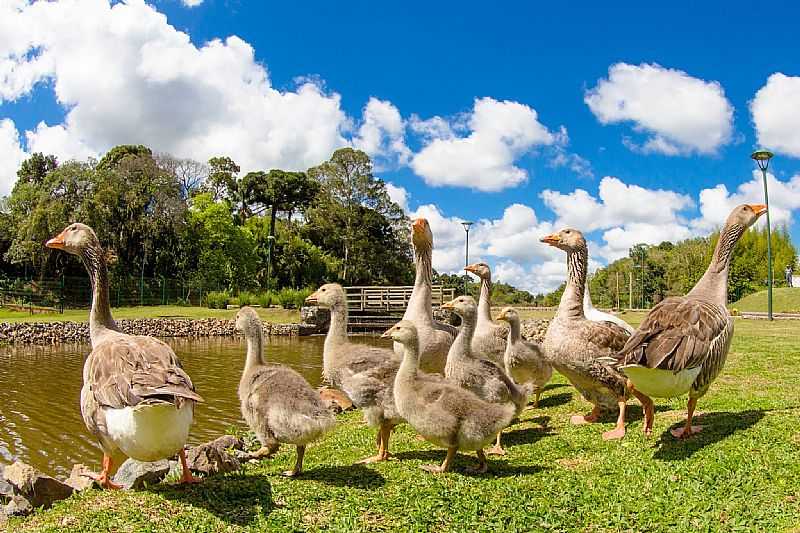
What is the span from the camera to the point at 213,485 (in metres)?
6.08

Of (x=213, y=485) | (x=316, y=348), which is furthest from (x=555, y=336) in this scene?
(x=316, y=348)

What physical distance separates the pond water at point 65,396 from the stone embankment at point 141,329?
3.26 m

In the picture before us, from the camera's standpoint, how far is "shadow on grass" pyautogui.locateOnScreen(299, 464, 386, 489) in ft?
20.2

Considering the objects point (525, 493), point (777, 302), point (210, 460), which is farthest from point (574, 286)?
point (777, 302)

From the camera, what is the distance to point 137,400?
485cm

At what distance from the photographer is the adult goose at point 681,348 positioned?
5988 mm

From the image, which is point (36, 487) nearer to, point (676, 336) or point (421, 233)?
point (676, 336)

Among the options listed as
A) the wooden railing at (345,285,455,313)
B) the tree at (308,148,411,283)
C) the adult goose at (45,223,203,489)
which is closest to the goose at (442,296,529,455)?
the adult goose at (45,223,203,489)

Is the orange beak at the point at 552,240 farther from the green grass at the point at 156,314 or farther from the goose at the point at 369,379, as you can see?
the green grass at the point at 156,314

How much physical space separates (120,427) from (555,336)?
5760 mm

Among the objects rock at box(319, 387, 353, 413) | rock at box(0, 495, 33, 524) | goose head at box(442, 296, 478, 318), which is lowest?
rock at box(319, 387, 353, 413)

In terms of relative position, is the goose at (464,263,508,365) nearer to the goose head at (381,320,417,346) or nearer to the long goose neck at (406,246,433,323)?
the long goose neck at (406,246,433,323)

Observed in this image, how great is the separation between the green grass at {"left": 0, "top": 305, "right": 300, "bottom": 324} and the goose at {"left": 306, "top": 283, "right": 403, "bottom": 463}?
35245 mm

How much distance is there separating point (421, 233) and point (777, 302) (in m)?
55.2
